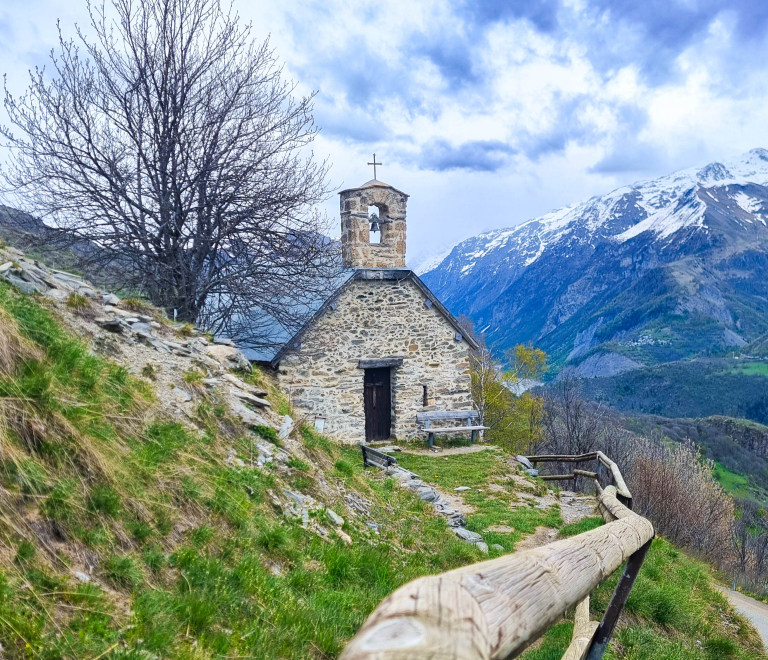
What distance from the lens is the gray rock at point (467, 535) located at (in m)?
7.85

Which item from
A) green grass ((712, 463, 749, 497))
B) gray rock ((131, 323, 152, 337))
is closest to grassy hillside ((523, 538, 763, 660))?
gray rock ((131, 323, 152, 337))

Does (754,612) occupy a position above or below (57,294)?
below

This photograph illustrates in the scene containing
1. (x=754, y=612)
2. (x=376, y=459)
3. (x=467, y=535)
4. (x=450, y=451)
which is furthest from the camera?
(x=450, y=451)

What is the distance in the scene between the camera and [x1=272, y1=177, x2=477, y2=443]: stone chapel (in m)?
16.6

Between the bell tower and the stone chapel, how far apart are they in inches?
1.2

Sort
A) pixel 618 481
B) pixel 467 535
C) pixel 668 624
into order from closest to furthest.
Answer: pixel 668 624 < pixel 467 535 < pixel 618 481

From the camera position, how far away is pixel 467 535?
8.07 metres

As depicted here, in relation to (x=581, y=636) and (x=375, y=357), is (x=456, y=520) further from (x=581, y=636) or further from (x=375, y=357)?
(x=375, y=357)

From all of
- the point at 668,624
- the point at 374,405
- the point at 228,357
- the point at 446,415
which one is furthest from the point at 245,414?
the point at 446,415

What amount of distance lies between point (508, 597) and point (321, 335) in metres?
15.4

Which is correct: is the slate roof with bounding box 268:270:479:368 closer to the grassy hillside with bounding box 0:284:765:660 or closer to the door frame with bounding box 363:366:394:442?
the door frame with bounding box 363:366:394:442

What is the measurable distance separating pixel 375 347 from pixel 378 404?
205 centimetres

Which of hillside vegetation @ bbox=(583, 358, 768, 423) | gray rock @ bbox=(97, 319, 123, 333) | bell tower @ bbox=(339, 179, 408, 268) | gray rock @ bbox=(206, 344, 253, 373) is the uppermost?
bell tower @ bbox=(339, 179, 408, 268)

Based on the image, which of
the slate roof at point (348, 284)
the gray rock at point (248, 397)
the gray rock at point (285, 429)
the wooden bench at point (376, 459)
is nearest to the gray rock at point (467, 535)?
the gray rock at point (285, 429)
